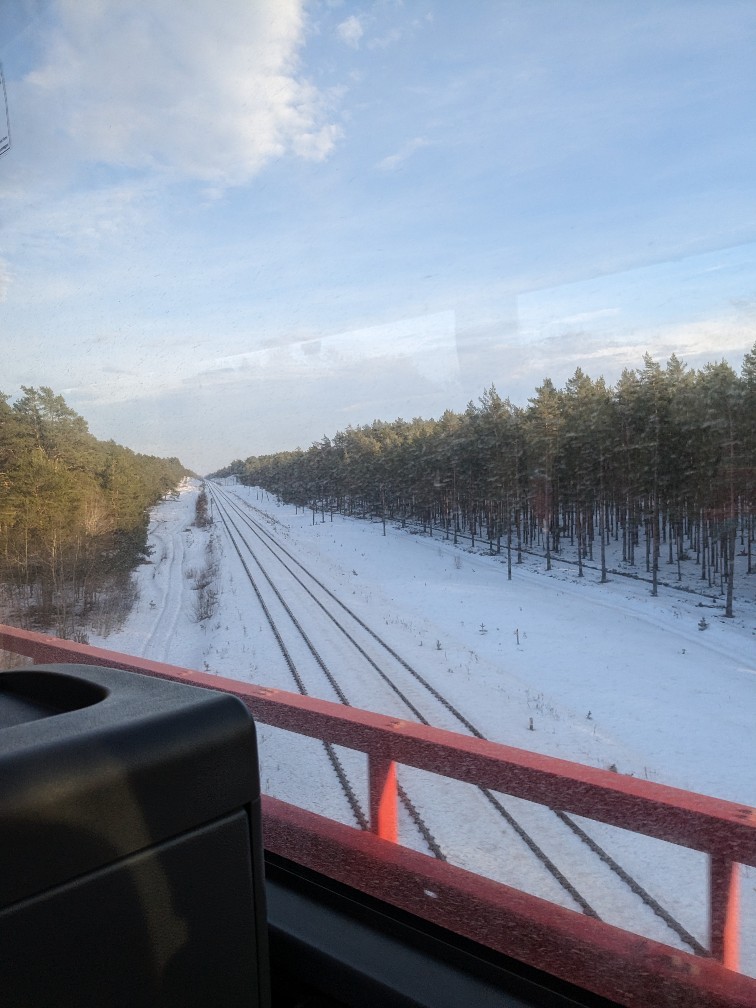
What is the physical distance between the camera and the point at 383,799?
1.65 m

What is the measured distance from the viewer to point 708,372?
227cm

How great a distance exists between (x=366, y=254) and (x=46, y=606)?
1951mm

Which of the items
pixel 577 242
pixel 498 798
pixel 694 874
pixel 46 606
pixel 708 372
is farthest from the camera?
pixel 46 606

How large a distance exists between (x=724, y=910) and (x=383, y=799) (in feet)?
2.42

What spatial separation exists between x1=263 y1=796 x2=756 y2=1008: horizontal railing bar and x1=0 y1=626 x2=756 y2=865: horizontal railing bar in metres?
0.22

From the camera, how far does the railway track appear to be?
1397 mm

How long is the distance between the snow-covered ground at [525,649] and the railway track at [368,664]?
0.12ft

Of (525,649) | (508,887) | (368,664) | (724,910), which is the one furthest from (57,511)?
(724,910)

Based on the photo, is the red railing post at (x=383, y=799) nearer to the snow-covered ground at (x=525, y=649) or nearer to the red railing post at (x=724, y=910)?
the snow-covered ground at (x=525, y=649)

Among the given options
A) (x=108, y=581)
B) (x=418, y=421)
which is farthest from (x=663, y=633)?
(x=108, y=581)

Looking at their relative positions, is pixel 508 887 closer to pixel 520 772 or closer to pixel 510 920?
pixel 510 920

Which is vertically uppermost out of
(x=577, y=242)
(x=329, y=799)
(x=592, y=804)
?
(x=577, y=242)

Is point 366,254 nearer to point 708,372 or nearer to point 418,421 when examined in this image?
point 418,421

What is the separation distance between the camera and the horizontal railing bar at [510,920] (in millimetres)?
1226
